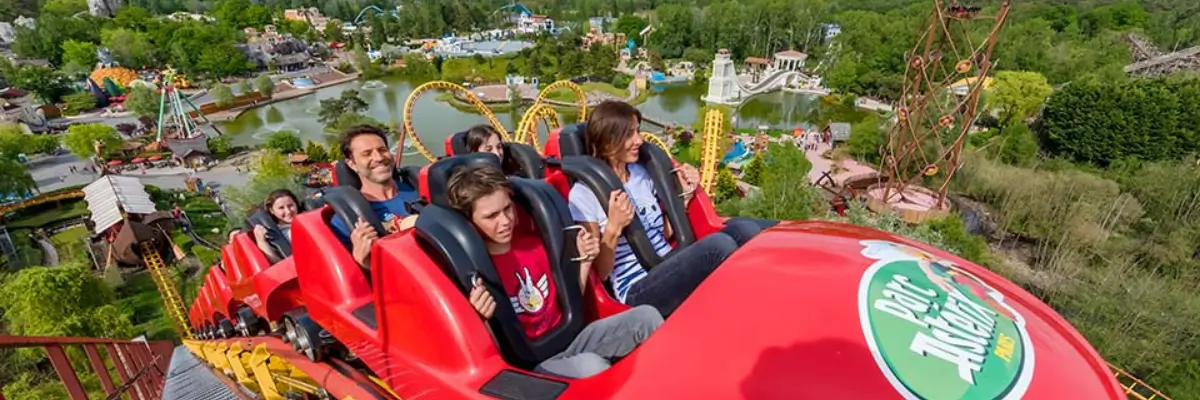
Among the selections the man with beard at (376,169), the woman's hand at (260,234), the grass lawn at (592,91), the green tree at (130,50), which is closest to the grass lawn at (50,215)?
the woman's hand at (260,234)

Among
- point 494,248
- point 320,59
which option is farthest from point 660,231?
point 320,59

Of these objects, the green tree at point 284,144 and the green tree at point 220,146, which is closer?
the green tree at point 284,144

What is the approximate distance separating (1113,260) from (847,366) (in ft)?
42.5

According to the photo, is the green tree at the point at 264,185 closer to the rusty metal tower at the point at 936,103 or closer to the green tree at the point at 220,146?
the green tree at the point at 220,146

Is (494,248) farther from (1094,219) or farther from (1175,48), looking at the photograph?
(1175,48)

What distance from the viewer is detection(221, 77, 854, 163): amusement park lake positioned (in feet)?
96.4

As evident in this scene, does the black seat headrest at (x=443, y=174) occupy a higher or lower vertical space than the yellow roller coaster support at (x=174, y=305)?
higher

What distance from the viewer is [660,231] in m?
2.82

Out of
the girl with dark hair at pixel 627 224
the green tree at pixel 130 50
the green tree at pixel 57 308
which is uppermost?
the green tree at pixel 130 50

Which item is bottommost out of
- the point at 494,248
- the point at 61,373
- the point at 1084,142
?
the point at 1084,142

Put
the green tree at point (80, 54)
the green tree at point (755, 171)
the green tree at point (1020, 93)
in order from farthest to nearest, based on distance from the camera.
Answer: the green tree at point (80, 54) < the green tree at point (1020, 93) < the green tree at point (755, 171)

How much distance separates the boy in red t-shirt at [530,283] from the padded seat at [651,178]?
1.24 feet

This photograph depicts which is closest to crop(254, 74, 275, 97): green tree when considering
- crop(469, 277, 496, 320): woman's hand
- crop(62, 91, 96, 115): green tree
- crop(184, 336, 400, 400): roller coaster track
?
crop(62, 91, 96, 115): green tree

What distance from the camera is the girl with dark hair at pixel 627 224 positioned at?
93.4 inches
